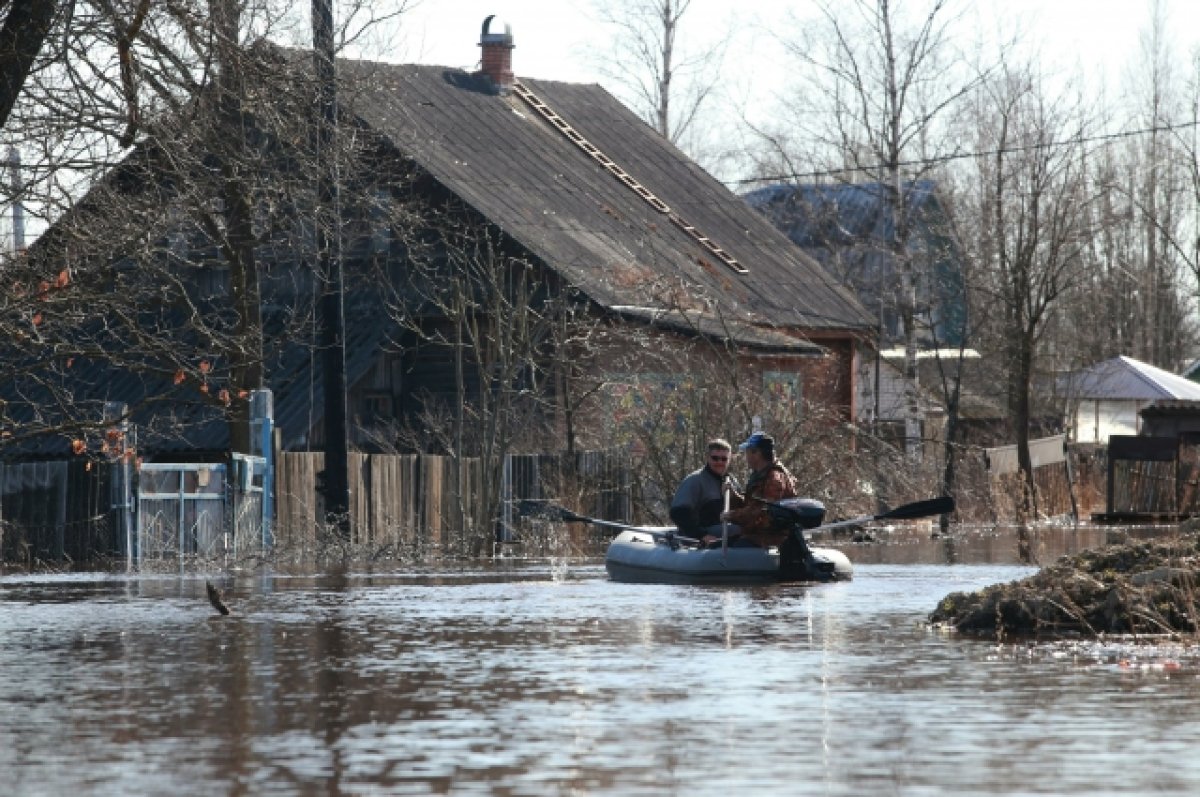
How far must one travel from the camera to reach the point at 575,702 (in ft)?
42.6

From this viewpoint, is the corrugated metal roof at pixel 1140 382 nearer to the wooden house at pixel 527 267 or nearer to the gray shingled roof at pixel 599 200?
the wooden house at pixel 527 267

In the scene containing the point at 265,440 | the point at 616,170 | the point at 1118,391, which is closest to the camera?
the point at 265,440

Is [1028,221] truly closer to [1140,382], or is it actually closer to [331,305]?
[1140,382]

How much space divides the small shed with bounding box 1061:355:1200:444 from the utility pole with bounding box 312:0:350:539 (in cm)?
1676

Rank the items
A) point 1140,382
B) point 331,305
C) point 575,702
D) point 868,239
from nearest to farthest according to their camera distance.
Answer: point 575,702
point 331,305
point 1140,382
point 868,239

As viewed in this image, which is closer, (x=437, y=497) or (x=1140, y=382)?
(x=437, y=497)

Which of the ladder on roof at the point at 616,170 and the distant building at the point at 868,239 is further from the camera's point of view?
the distant building at the point at 868,239

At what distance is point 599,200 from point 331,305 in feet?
48.7

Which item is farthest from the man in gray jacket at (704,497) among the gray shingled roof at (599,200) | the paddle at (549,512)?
the gray shingled roof at (599,200)

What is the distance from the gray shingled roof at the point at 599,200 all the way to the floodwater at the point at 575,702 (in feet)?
57.4

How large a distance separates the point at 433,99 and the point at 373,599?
24.3 metres

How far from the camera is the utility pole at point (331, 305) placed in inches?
1085

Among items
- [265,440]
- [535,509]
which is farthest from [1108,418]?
[265,440]

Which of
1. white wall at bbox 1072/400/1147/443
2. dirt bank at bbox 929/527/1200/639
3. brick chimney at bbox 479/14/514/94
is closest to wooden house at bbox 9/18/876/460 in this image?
brick chimney at bbox 479/14/514/94
